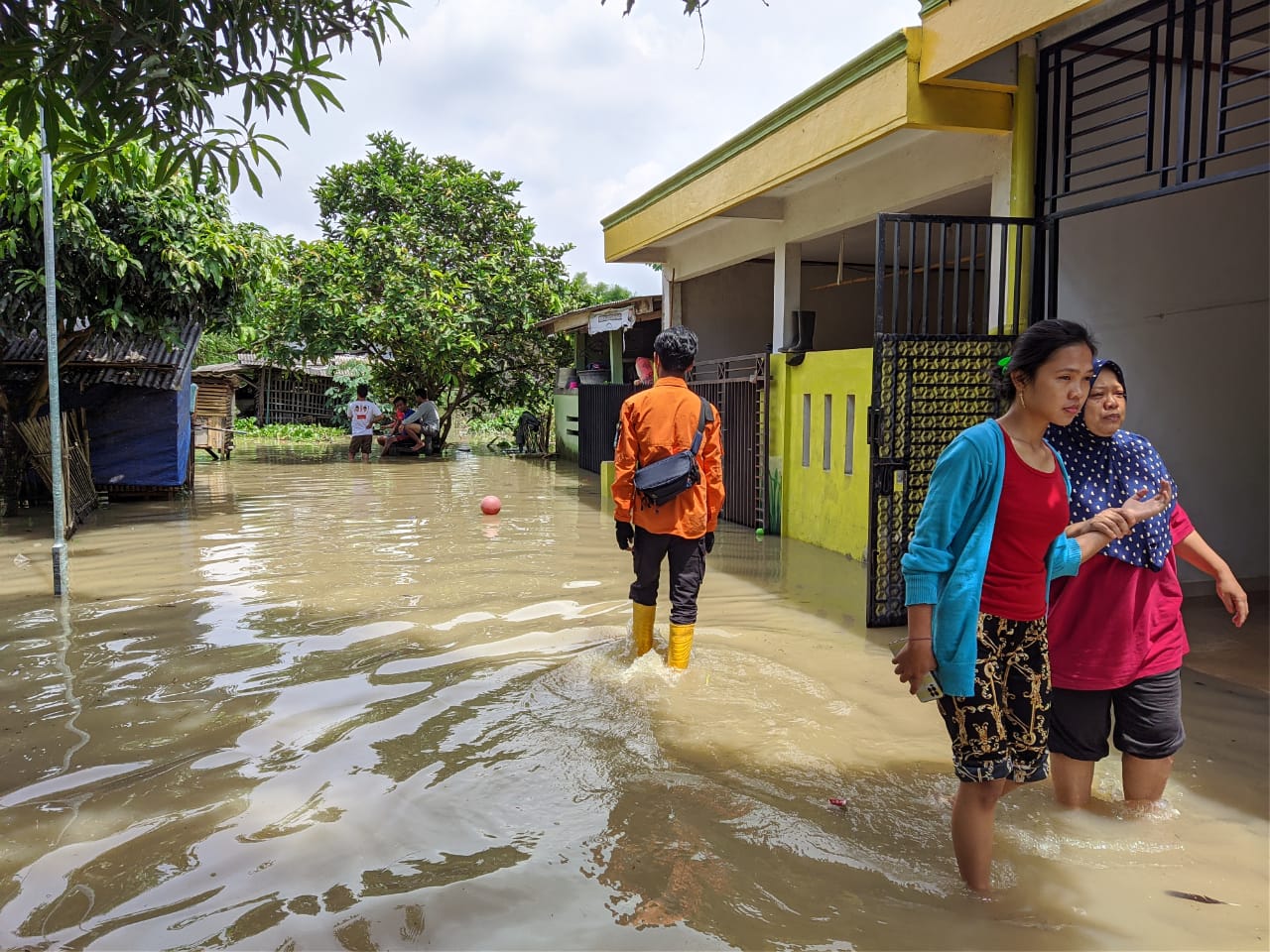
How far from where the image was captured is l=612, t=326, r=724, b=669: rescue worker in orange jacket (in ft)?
17.1

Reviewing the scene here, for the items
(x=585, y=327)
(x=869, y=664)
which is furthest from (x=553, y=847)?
(x=585, y=327)

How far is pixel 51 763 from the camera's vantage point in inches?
163

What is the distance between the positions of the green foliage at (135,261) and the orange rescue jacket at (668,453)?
6648mm

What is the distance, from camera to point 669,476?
200 inches

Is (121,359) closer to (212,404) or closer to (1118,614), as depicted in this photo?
(212,404)

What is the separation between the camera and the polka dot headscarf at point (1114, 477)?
326 cm

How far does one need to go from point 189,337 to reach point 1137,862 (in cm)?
1281

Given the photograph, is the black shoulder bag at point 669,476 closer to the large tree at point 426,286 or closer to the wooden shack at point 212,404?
the large tree at point 426,286

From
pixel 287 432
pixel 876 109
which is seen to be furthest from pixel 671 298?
pixel 287 432

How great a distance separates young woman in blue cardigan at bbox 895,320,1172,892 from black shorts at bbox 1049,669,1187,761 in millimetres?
471

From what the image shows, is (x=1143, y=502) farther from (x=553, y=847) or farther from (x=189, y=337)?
(x=189, y=337)

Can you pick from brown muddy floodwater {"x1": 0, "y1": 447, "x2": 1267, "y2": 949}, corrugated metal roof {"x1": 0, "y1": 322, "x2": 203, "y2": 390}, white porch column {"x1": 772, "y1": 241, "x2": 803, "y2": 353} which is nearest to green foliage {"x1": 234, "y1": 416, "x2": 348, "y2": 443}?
corrugated metal roof {"x1": 0, "y1": 322, "x2": 203, "y2": 390}

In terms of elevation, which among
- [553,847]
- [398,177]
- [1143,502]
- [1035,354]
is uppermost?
[398,177]

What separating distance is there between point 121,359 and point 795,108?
8554mm
